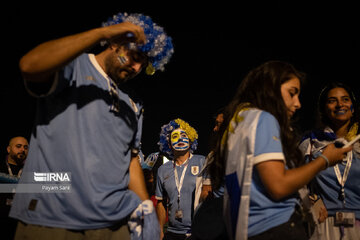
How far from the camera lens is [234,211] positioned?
2.09 m

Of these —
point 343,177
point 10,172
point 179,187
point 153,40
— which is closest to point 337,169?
point 343,177

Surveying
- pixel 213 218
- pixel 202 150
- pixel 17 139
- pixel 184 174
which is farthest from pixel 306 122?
pixel 213 218

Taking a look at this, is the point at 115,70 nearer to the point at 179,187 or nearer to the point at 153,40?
the point at 153,40

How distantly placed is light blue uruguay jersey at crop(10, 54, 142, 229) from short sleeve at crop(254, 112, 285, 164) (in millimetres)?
925

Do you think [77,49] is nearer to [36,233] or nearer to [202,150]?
[36,233]

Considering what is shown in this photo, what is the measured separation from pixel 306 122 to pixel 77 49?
11.9m

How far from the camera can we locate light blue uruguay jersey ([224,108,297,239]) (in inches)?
77.9

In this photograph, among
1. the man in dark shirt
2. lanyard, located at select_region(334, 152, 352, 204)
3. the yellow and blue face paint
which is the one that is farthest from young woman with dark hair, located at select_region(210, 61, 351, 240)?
the yellow and blue face paint

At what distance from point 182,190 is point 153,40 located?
12.6 ft

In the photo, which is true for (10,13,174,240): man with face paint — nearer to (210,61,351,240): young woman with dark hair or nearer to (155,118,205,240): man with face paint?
(210,61,351,240): young woman with dark hair

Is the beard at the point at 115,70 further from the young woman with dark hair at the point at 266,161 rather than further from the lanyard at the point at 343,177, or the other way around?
the lanyard at the point at 343,177

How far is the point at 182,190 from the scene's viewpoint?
579cm

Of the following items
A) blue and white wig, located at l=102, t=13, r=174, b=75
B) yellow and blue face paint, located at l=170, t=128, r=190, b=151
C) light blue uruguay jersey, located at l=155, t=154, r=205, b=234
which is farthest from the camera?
yellow and blue face paint, located at l=170, t=128, r=190, b=151

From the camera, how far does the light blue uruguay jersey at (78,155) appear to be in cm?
188
